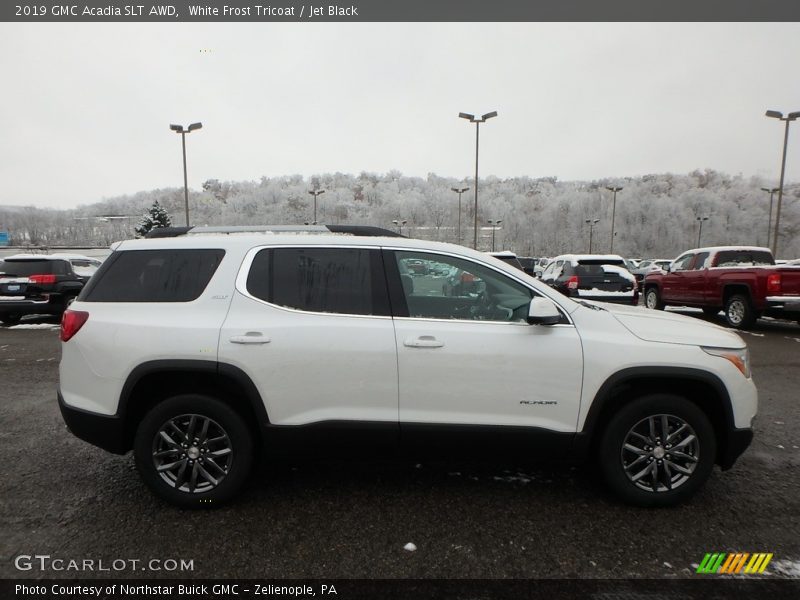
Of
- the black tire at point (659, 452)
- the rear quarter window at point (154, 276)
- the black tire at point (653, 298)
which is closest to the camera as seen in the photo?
the black tire at point (659, 452)

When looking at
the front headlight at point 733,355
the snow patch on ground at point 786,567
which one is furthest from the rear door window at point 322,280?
the snow patch on ground at point 786,567

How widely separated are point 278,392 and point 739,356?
2.98 meters

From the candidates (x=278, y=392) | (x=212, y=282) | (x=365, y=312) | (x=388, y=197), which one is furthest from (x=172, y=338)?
(x=388, y=197)

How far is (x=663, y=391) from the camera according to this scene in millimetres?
3121

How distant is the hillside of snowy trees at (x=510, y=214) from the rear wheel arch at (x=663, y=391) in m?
88.0

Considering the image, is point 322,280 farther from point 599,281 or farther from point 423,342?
point 599,281

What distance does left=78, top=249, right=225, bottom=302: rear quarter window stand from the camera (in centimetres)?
316

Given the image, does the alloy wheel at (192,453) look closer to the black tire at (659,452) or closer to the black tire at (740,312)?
the black tire at (659,452)

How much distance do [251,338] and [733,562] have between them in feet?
9.85

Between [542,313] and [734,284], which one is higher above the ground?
[542,313]

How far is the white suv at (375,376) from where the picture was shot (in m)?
2.96

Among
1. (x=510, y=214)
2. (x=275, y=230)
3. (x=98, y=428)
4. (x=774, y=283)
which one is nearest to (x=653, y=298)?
(x=774, y=283)

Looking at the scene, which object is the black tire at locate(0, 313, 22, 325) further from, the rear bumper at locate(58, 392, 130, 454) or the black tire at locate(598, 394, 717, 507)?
the black tire at locate(598, 394, 717, 507)

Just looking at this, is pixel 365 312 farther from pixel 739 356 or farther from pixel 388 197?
pixel 388 197
